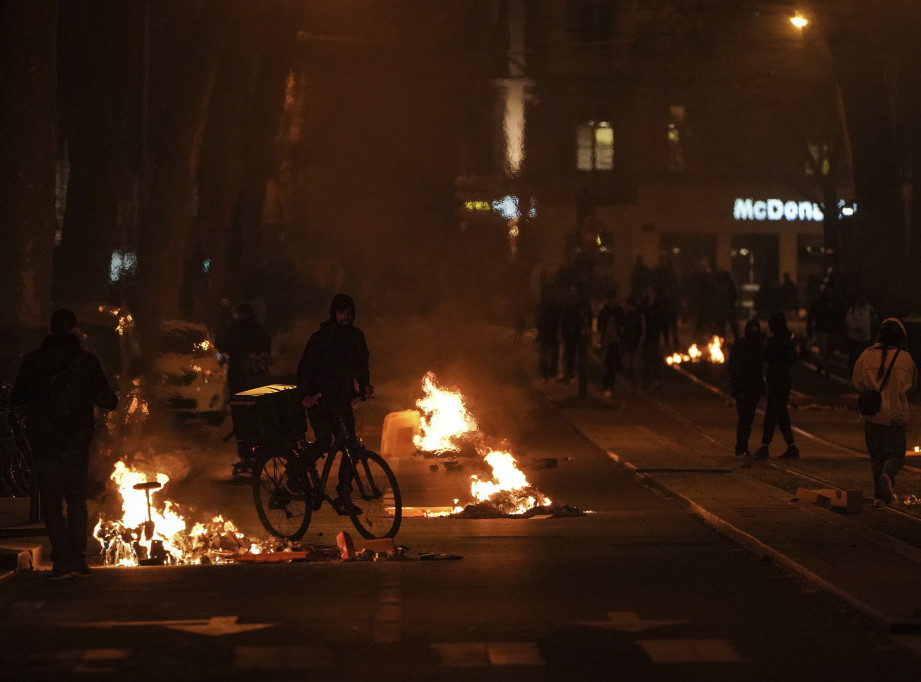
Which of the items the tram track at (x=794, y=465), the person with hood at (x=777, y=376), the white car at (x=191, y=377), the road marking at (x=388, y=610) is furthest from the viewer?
the white car at (x=191, y=377)

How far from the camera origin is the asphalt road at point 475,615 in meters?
7.38

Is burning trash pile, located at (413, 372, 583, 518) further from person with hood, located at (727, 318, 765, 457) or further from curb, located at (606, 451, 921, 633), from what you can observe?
person with hood, located at (727, 318, 765, 457)

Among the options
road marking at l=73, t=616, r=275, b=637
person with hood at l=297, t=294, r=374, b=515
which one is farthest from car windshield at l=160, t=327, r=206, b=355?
road marking at l=73, t=616, r=275, b=637

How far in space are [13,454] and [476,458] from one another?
5.26 meters

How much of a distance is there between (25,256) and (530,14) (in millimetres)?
41307

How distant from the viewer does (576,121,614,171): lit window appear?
5466cm

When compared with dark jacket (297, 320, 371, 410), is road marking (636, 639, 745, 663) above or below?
below

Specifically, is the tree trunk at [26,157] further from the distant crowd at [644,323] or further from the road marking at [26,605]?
the distant crowd at [644,323]

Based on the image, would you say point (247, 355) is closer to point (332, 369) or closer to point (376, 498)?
point (332, 369)

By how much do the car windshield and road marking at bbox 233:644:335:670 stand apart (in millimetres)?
13657

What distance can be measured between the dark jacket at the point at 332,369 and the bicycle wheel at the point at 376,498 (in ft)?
1.54

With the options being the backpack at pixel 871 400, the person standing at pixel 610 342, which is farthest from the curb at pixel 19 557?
the person standing at pixel 610 342

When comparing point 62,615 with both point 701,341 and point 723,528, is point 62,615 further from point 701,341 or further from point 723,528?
point 701,341

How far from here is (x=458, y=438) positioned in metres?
18.1
